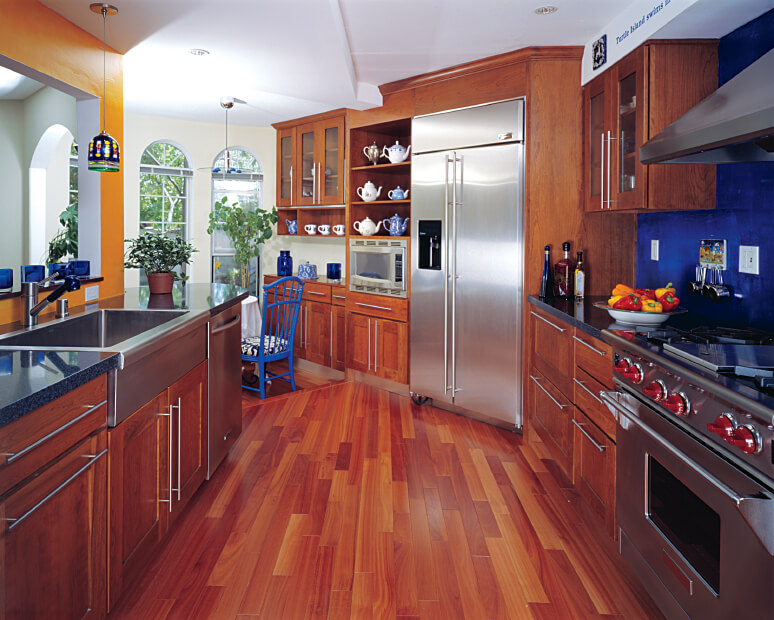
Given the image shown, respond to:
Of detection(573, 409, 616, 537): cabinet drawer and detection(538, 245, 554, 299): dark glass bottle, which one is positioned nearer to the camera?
detection(573, 409, 616, 537): cabinet drawer

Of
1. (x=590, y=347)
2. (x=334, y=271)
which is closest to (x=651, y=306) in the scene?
(x=590, y=347)

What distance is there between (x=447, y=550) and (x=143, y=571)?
3.79ft

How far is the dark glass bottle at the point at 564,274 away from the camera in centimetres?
376

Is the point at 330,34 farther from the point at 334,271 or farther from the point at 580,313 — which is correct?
the point at 334,271

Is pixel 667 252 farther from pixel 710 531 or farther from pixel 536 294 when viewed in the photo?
pixel 710 531

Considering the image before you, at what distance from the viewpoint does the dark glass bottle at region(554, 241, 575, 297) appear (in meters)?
3.76

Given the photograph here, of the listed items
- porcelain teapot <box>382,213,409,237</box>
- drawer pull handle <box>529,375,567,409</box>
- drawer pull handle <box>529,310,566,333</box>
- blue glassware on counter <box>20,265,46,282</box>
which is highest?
porcelain teapot <box>382,213,409,237</box>

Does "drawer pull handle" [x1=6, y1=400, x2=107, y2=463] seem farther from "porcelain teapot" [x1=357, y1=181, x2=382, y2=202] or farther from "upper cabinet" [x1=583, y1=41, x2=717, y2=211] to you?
"porcelain teapot" [x1=357, y1=181, x2=382, y2=202]

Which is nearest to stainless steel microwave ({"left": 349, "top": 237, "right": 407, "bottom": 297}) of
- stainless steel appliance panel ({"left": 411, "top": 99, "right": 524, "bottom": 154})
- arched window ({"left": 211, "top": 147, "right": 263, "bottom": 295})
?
stainless steel appliance panel ({"left": 411, "top": 99, "right": 524, "bottom": 154})

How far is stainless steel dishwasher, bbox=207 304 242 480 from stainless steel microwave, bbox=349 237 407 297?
158 cm

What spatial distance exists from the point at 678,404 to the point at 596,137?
219 cm

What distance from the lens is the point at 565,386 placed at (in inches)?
119

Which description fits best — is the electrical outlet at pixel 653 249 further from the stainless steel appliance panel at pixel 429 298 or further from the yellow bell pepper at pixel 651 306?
the stainless steel appliance panel at pixel 429 298

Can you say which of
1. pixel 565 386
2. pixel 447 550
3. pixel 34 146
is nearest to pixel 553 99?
pixel 565 386
